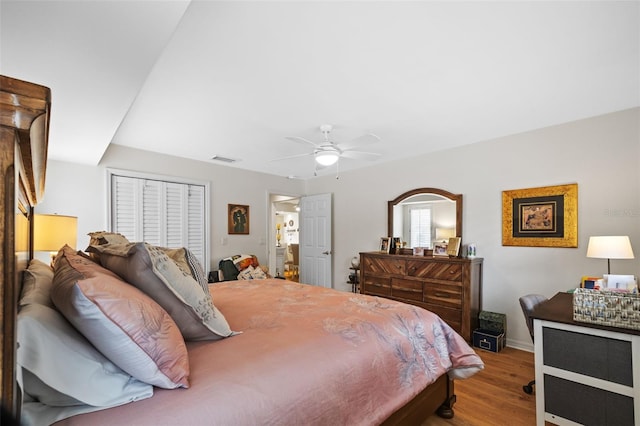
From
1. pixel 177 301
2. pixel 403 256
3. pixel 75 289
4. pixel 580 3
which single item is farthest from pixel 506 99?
pixel 75 289

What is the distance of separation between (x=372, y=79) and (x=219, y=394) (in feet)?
7.24

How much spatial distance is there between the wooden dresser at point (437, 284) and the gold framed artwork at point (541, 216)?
561 millimetres

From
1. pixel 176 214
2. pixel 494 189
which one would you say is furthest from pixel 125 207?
pixel 494 189

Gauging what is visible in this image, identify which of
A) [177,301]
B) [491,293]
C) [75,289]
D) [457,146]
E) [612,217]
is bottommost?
[491,293]

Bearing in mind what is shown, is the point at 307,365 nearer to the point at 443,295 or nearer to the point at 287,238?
the point at 443,295

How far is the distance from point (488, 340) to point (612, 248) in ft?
4.97

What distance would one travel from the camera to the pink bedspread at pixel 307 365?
966 mm

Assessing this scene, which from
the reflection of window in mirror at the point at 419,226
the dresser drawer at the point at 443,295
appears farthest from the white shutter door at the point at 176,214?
the dresser drawer at the point at 443,295

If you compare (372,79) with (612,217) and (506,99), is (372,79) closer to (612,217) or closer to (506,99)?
(506,99)

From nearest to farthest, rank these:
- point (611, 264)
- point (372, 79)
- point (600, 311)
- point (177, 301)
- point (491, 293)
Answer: point (177, 301) < point (600, 311) < point (372, 79) < point (611, 264) < point (491, 293)

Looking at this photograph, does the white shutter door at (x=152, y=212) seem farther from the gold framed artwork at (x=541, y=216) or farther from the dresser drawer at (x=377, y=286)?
the gold framed artwork at (x=541, y=216)

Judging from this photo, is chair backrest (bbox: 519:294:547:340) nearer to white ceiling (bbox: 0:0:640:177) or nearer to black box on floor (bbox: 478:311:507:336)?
black box on floor (bbox: 478:311:507:336)

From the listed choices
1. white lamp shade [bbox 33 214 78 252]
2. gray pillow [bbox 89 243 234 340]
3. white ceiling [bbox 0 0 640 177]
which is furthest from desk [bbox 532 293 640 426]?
white lamp shade [bbox 33 214 78 252]

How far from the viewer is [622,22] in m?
1.72
